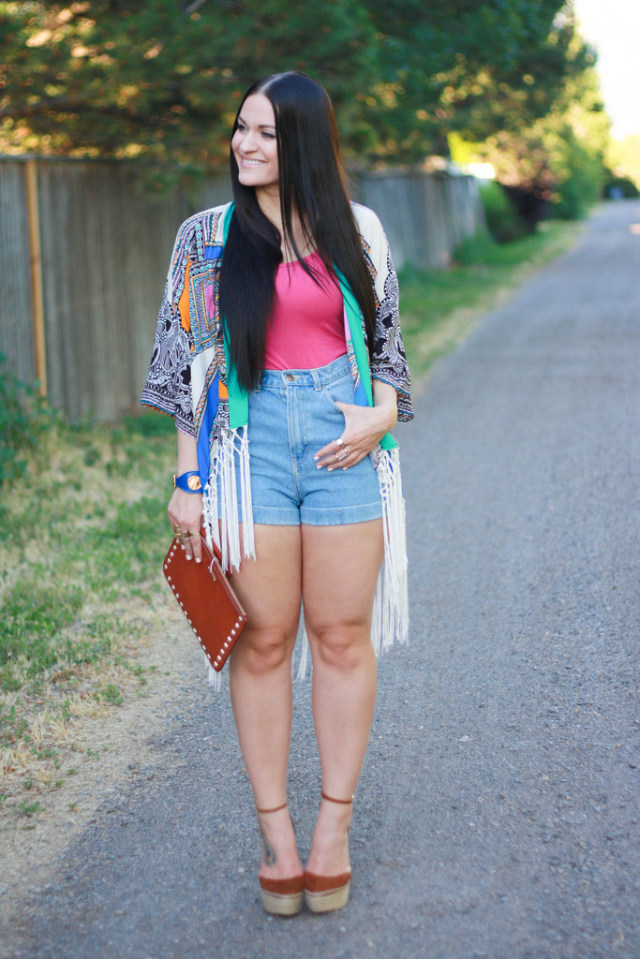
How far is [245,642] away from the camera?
2609 mm

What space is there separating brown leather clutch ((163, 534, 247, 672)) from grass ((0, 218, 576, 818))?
3.38 feet

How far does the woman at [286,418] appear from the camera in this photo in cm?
249

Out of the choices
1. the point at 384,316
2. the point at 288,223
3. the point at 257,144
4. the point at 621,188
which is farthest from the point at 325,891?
the point at 621,188

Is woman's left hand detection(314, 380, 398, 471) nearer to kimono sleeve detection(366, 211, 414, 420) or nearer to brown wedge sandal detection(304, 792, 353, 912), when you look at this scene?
kimono sleeve detection(366, 211, 414, 420)

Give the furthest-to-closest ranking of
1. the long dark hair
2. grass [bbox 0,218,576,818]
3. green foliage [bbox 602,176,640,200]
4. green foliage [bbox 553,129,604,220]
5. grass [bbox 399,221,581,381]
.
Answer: green foliage [bbox 602,176,640,200] → green foliage [bbox 553,129,604,220] → grass [bbox 399,221,581,381] → grass [bbox 0,218,576,818] → the long dark hair

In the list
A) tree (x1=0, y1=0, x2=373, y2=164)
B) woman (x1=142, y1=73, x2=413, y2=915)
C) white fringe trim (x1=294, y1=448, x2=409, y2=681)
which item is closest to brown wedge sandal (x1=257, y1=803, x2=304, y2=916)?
woman (x1=142, y1=73, x2=413, y2=915)

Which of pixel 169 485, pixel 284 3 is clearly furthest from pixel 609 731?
pixel 284 3

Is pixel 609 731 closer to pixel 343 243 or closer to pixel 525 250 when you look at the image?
pixel 343 243

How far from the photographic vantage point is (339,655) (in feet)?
8.59

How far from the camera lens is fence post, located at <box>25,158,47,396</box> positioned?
24.9ft

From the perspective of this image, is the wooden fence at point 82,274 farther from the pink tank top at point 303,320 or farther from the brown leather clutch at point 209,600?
the pink tank top at point 303,320

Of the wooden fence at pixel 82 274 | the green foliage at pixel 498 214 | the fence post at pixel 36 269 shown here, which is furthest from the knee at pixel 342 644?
the green foliage at pixel 498 214

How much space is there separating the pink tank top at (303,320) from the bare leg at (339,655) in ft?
1.39

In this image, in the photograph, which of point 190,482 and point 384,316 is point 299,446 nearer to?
point 190,482
